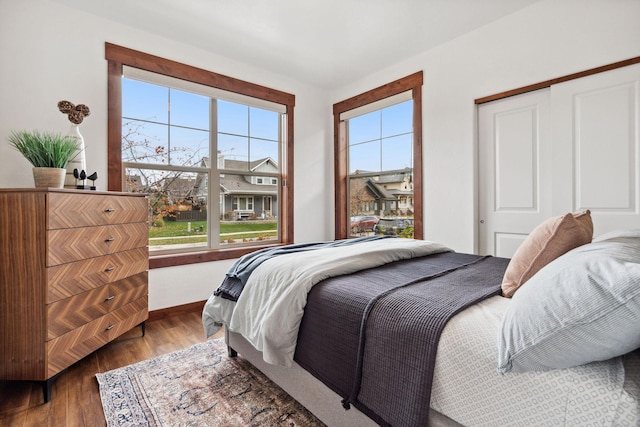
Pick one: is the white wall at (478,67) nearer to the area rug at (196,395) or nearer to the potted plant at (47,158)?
the area rug at (196,395)

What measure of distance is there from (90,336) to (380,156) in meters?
3.24

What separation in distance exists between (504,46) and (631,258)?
258cm

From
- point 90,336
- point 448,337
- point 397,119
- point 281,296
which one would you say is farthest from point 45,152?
point 397,119

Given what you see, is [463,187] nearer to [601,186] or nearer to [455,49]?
[601,186]

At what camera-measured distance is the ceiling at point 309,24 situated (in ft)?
8.25

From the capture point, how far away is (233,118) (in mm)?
3543

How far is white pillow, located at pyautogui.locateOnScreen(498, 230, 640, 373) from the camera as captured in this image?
661mm

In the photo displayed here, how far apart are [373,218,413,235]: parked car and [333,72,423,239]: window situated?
25mm

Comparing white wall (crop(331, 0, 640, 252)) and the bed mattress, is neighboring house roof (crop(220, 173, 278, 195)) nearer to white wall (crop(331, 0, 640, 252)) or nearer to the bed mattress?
white wall (crop(331, 0, 640, 252))

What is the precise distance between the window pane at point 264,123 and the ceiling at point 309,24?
560 mm

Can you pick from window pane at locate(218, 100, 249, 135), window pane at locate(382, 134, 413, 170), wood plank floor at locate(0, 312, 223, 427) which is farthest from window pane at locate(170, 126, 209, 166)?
window pane at locate(382, 134, 413, 170)

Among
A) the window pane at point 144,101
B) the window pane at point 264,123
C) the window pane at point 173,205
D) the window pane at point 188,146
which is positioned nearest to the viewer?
the window pane at point 144,101

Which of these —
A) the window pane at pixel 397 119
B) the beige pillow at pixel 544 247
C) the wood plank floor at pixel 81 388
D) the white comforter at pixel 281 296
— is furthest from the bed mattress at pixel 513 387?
the window pane at pixel 397 119

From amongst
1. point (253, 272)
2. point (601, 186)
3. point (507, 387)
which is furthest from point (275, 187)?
point (507, 387)
